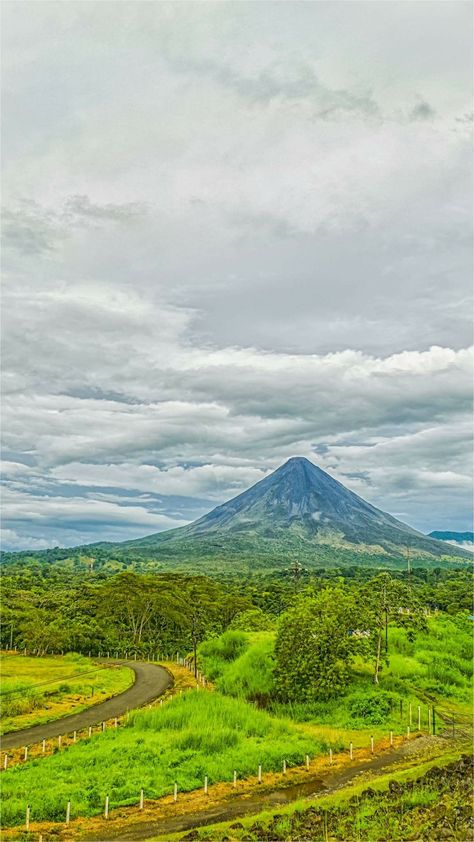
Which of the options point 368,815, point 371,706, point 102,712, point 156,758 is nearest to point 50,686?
point 102,712

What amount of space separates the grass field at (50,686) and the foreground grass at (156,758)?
25.2ft

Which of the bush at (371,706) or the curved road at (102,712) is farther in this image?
the bush at (371,706)

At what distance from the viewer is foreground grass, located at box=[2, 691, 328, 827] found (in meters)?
20.2

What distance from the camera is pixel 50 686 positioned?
41562 mm

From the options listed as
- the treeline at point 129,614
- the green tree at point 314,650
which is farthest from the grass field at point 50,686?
the green tree at point 314,650

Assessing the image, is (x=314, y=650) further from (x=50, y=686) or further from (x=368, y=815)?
(x=50, y=686)

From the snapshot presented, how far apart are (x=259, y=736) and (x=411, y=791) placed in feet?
29.2

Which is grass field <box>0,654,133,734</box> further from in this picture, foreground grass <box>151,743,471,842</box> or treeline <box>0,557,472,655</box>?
foreground grass <box>151,743,471,842</box>

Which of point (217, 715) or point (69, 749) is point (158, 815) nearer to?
point (69, 749)

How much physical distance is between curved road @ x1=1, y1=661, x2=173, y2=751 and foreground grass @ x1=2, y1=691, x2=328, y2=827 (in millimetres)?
3614

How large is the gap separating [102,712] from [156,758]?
12908 mm

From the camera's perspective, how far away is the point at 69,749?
2589 centimetres

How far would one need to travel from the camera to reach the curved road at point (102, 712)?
29.6 m

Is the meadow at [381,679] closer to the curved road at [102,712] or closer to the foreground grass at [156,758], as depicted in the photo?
the curved road at [102,712]
